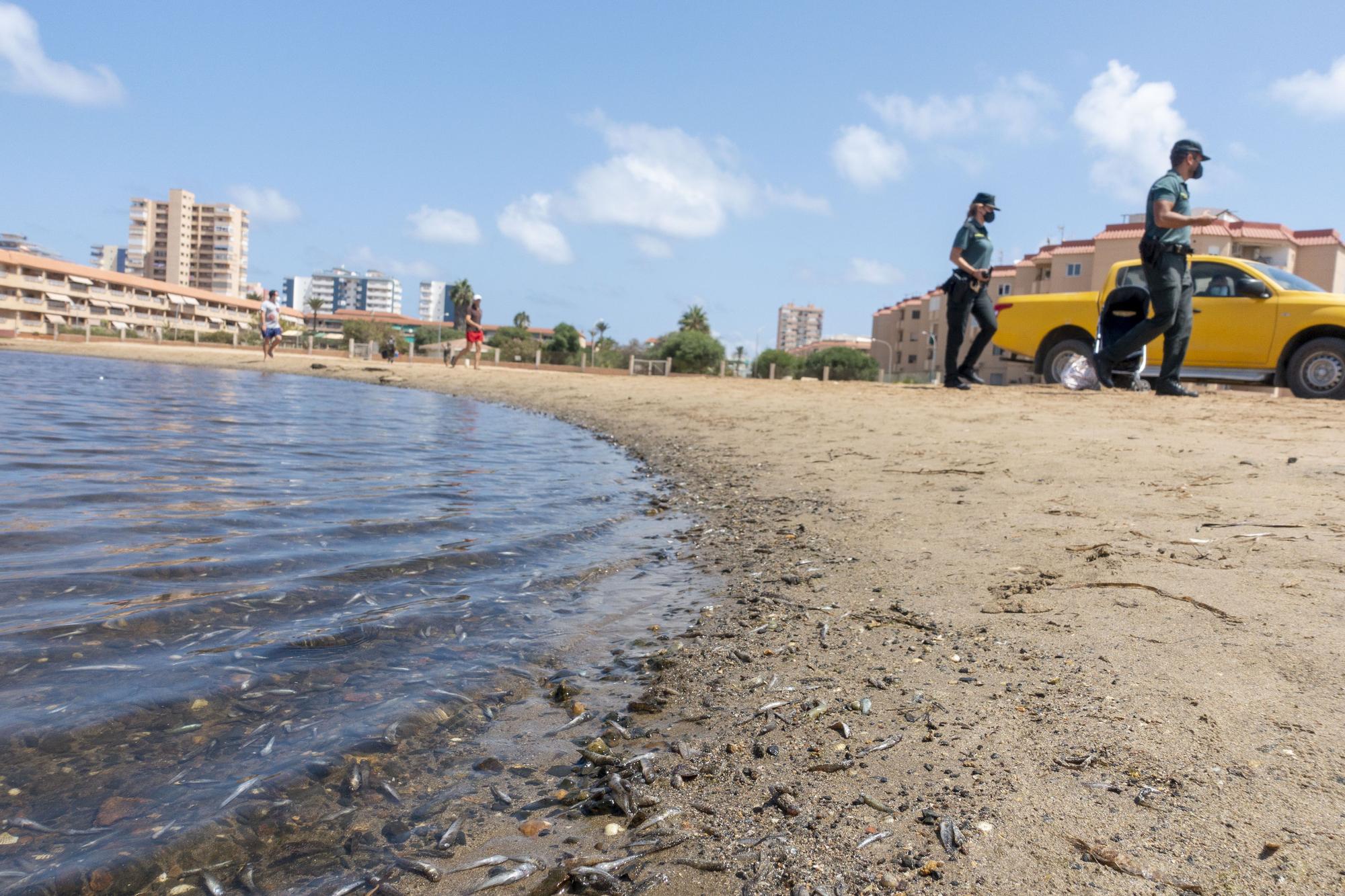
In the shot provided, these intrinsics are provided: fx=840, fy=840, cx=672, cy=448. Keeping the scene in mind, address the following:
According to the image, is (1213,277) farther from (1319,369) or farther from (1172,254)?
(1172,254)

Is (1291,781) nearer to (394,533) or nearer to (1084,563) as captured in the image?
(1084,563)

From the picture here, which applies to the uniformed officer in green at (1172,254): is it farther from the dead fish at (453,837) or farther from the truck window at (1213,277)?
the dead fish at (453,837)

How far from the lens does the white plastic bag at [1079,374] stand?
1112 cm

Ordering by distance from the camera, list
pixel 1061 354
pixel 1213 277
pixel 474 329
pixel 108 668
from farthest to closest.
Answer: pixel 474 329 → pixel 1061 354 → pixel 1213 277 → pixel 108 668

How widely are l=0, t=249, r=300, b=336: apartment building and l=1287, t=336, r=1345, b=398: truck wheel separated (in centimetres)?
5883

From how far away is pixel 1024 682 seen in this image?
2.45 m

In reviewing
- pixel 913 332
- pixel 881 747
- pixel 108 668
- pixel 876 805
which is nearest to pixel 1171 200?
pixel 881 747

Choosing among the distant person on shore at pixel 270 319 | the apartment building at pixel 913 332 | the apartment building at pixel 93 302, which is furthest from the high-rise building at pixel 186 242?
the distant person on shore at pixel 270 319

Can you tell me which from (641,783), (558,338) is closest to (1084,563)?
(641,783)

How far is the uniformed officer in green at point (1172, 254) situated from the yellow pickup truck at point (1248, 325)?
1.52 m

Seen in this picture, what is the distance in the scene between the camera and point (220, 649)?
2771 millimetres

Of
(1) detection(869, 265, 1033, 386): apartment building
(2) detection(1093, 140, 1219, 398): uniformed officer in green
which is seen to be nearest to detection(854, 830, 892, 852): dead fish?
(2) detection(1093, 140, 1219, 398): uniformed officer in green

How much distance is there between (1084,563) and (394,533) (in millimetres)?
3398

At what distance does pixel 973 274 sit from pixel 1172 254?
256 centimetres
